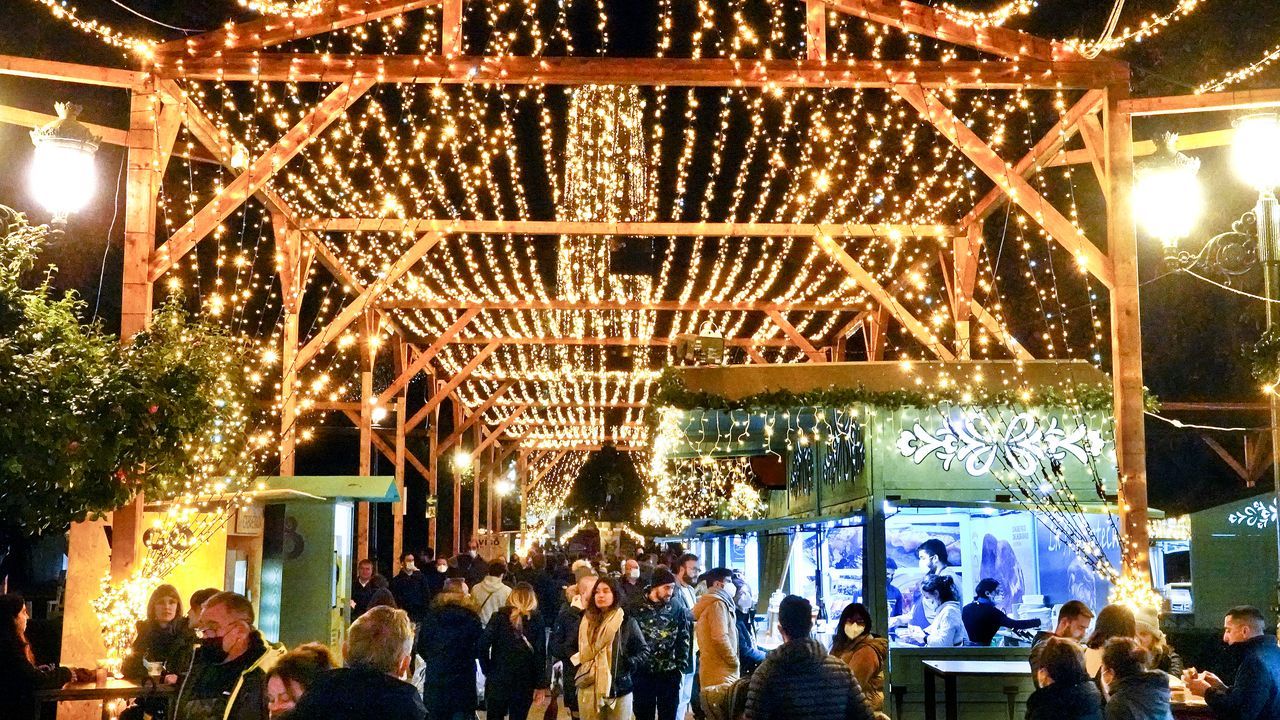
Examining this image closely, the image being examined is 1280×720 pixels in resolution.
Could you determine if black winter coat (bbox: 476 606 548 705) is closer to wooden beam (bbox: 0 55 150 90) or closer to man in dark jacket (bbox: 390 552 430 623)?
wooden beam (bbox: 0 55 150 90)

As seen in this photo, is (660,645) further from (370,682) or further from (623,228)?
(623,228)

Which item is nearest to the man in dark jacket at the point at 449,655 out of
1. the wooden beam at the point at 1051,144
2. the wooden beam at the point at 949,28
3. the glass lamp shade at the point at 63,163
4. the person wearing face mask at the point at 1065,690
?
the glass lamp shade at the point at 63,163

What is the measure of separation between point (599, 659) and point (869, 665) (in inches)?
80.2

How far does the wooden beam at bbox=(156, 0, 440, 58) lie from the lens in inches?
352

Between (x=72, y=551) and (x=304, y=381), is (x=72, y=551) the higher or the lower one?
the lower one

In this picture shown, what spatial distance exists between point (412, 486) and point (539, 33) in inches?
935

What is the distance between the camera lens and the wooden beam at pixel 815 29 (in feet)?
30.7

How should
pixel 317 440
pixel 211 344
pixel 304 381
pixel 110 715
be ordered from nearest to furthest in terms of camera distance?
pixel 110 715, pixel 211 344, pixel 304 381, pixel 317 440

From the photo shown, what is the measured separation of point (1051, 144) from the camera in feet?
33.9

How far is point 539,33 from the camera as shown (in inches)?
406

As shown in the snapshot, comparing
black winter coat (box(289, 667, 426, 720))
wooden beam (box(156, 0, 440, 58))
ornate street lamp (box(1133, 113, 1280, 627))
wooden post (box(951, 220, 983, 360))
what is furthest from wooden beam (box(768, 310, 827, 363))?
black winter coat (box(289, 667, 426, 720))

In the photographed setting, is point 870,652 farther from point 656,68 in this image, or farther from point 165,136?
point 165,136

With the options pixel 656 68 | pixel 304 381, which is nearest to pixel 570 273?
pixel 304 381

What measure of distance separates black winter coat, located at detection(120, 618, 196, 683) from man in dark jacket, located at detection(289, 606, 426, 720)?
12.4 feet
